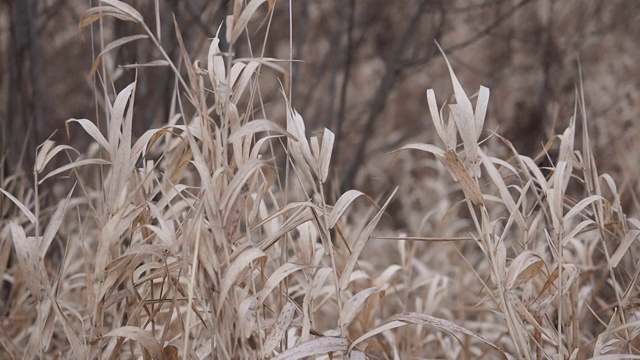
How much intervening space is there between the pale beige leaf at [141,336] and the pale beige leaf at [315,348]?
0.20m

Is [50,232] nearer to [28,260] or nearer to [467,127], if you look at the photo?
[28,260]

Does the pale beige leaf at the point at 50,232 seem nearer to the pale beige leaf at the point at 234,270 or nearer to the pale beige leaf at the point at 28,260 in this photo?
the pale beige leaf at the point at 28,260

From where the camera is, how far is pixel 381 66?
17.4 feet

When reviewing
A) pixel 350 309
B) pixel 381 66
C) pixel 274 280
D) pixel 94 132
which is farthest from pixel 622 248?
pixel 381 66

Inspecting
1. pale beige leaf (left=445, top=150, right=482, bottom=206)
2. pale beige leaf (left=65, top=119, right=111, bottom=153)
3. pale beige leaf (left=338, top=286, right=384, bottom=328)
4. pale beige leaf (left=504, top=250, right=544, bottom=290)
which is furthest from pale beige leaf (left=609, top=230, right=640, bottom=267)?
pale beige leaf (left=65, top=119, right=111, bottom=153)

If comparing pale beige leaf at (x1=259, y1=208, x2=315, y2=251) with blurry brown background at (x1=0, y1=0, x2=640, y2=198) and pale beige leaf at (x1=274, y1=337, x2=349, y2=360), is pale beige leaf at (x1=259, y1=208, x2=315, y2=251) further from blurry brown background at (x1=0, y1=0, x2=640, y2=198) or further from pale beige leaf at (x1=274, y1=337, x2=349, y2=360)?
blurry brown background at (x1=0, y1=0, x2=640, y2=198)

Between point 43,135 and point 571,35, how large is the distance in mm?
2752

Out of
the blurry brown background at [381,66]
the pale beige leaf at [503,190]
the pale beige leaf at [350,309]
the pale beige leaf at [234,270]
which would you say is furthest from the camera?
the blurry brown background at [381,66]

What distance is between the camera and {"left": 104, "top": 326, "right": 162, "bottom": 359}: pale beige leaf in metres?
1.27

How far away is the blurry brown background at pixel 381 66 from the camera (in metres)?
2.69

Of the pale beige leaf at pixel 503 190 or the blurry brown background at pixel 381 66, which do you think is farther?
the blurry brown background at pixel 381 66

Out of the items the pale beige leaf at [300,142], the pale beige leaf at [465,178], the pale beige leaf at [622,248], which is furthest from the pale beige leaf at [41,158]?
the pale beige leaf at [622,248]

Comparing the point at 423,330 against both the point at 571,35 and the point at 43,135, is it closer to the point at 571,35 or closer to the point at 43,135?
the point at 43,135

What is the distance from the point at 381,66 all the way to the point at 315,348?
13.8ft
